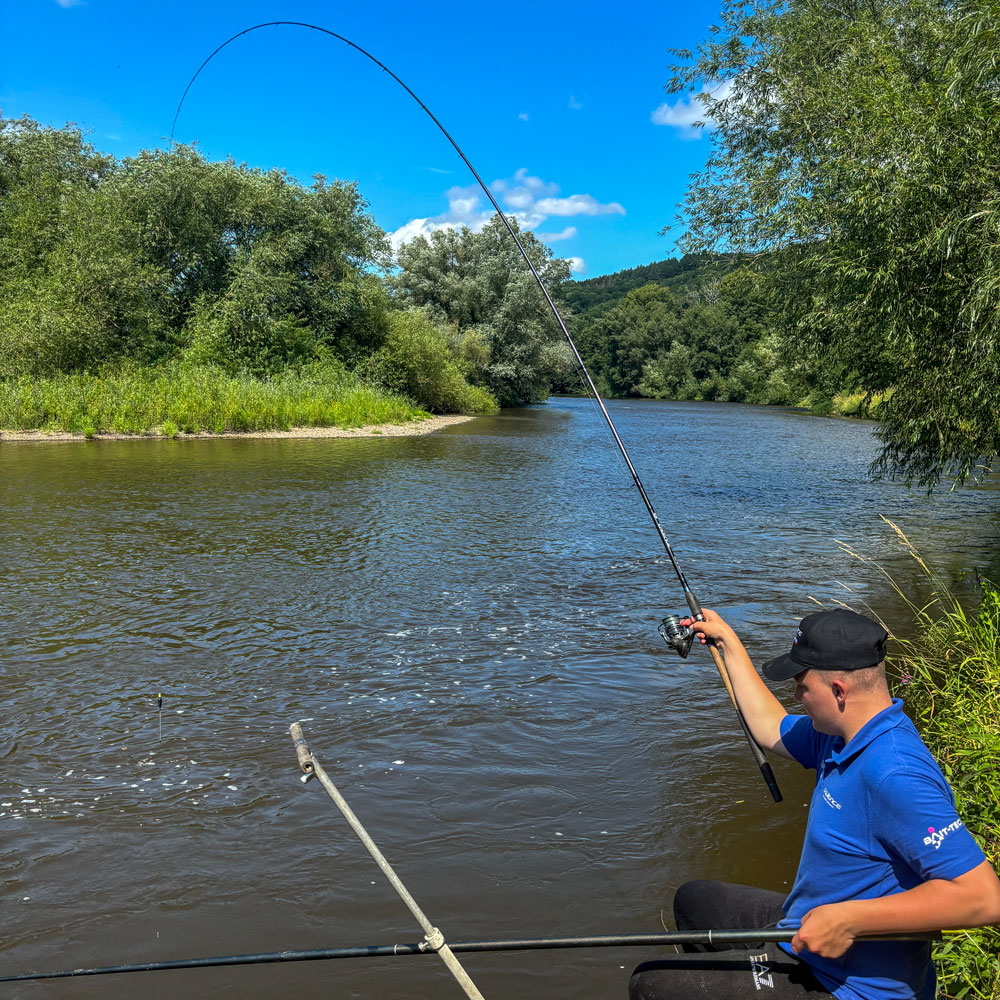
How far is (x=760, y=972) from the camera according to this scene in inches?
102

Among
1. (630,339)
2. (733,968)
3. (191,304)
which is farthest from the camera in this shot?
(630,339)

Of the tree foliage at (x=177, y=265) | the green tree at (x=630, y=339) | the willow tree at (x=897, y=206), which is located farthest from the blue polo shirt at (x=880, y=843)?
the green tree at (x=630, y=339)

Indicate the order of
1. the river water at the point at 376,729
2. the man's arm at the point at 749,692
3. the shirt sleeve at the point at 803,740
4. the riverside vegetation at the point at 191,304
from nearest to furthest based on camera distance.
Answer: the shirt sleeve at the point at 803,740 → the man's arm at the point at 749,692 → the river water at the point at 376,729 → the riverside vegetation at the point at 191,304

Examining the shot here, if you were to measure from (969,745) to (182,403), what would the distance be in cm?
2763

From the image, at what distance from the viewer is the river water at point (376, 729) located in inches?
158

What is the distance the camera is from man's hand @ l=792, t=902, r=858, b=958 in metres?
2.29

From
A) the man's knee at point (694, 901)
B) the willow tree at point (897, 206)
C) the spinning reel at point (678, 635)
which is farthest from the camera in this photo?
the willow tree at point (897, 206)

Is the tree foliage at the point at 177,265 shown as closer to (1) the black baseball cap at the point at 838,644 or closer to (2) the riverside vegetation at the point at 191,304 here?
(2) the riverside vegetation at the point at 191,304

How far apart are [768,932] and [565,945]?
1.96ft

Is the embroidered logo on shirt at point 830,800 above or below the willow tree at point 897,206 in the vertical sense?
below

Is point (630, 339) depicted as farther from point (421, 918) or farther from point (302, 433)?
point (421, 918)

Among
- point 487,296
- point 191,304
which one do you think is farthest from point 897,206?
A: point 487,296

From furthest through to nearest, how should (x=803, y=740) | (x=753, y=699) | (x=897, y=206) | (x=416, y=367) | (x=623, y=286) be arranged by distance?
(x=623, y=286)
(x=416, y=367)
(x=897, y=206)
(x=753, y=699)
(x=803, y=740)

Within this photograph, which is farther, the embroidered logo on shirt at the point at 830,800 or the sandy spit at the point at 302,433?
the sandy spit at the point at 302,433
